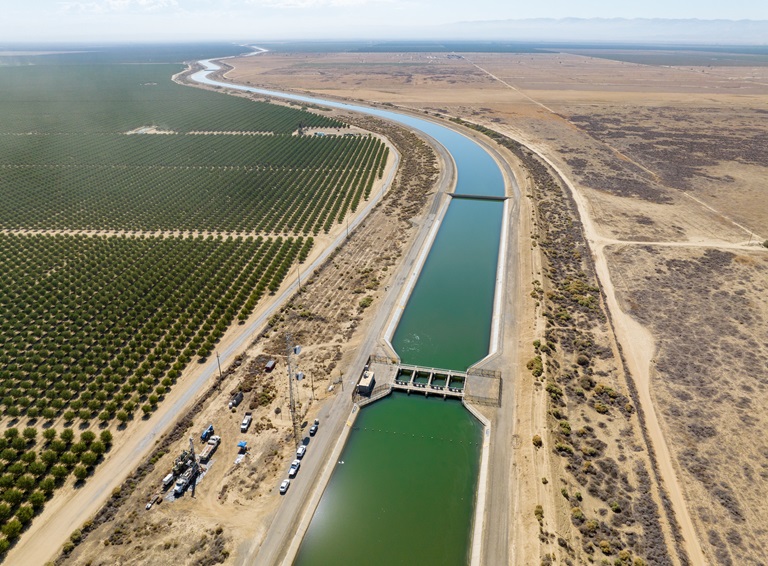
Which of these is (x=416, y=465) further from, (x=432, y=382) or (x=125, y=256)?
(x=125, y=256)

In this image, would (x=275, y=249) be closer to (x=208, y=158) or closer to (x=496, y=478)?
(x=496, y=478)

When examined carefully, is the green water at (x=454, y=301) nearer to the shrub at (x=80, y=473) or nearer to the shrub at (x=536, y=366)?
the shrub at (x=536, y=366)

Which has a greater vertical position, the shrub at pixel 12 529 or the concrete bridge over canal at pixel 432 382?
the concrete bridge over canal at pixel 432 382

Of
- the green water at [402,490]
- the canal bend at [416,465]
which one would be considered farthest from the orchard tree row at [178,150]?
the green water at [402,490]

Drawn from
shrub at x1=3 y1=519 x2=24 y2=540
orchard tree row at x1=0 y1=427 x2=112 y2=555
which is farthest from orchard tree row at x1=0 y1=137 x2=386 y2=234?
shrub at x1=3 y1=519 x2=24 y2=540

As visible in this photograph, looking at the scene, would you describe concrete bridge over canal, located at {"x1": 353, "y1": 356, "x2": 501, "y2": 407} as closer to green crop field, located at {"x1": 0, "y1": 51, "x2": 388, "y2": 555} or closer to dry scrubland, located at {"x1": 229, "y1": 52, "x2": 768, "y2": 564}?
dry scrubland, located at {"x1": 229, "y1": 52, "x2": 768, "y2": 564}

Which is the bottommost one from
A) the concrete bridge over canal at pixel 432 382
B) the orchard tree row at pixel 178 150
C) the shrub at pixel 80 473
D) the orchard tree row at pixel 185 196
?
the shrub at pixel 80 473
